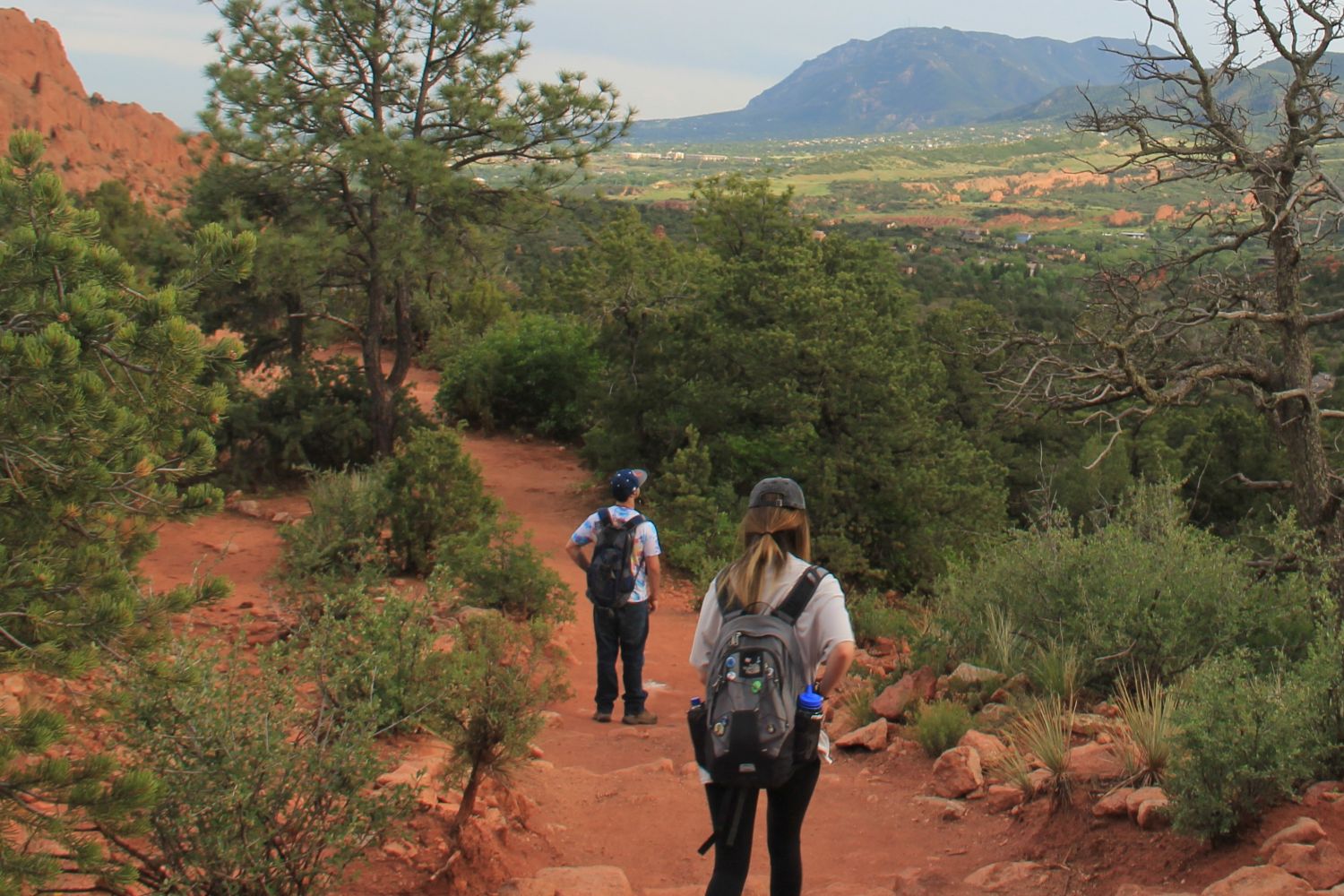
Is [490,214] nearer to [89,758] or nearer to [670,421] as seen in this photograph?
[670,421]

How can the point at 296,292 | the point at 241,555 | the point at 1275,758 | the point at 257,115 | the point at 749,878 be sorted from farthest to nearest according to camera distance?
the point at 296,292 < the point at 257,115 < the point at 241,555 < the point at 749,878 < the point at 1275,758

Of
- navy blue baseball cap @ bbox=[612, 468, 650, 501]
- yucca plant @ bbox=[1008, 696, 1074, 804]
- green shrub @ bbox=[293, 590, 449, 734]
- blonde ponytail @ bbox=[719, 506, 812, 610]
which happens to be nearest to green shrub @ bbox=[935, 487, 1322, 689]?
yucca plant @ bbox=[1008, 696, 1074, 804]

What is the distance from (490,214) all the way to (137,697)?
1112 cm

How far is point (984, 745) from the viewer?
5.78 meters

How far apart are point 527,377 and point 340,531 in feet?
28.8

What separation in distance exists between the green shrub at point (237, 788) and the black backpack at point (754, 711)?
1.20m

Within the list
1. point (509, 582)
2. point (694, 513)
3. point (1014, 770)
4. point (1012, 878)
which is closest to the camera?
point (1012, 878)

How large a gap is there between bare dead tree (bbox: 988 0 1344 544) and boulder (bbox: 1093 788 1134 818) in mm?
3451

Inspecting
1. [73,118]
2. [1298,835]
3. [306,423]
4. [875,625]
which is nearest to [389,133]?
[306,423]

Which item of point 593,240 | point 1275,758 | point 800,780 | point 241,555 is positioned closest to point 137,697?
point 800,780

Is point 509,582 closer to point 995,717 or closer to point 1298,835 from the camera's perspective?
point 995,717

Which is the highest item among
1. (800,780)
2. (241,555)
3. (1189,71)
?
(1189,71)

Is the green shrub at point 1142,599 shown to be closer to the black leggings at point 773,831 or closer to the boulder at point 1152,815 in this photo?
the boulder at point 1152,815

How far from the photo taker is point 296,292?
13.6 m
